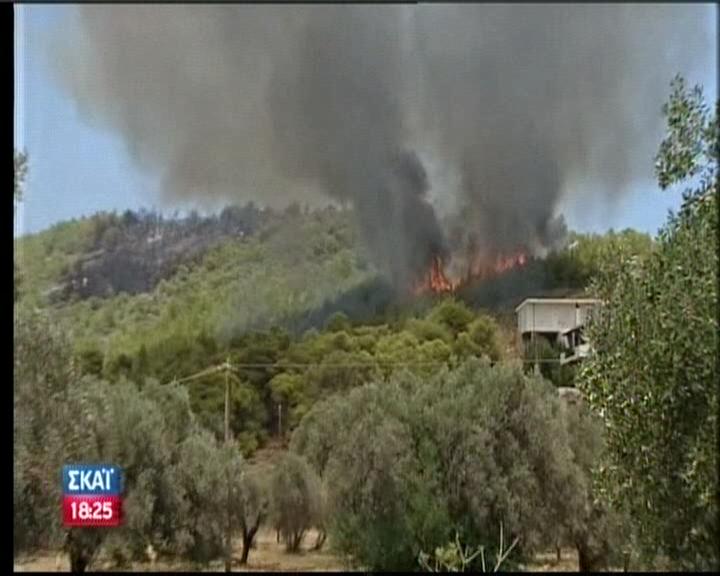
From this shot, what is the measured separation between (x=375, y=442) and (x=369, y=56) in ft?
6.15

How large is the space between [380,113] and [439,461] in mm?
1723

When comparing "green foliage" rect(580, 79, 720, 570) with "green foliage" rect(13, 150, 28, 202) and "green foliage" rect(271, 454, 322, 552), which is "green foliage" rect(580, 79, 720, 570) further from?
"green foliage" rect(13, 150, 28, 202)

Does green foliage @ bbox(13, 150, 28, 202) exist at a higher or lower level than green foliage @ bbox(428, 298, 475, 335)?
higher

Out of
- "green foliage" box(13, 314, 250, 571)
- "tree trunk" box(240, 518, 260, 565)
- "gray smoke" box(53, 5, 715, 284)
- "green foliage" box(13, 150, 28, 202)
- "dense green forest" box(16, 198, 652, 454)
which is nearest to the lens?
"gray smoke" box(53, 5, 715, 284)

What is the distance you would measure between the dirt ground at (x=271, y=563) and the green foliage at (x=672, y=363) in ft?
1.87

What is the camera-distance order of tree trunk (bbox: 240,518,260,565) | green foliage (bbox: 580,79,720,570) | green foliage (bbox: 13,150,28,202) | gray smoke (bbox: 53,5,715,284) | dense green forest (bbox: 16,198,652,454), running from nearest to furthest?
green foliage (bbox: 580,79,720,570), gray smoke (bbox: 53,5,715,284), green foliage (bbox: 13,150,28,202), dense green forest (bbox: 16,198,652,454), tree trunk (bbox: 240,518,260,565)

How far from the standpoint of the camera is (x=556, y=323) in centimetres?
599

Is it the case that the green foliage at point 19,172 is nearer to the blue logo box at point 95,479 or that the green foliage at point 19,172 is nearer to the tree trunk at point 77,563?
the blue logo box at point 95,479

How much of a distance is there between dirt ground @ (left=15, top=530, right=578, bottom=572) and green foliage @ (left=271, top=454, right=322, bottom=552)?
0.26 ft

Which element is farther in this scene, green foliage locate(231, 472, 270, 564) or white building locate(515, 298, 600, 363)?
green foliage locate(231, 472, 270, 564)

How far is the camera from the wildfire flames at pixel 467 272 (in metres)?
5.95

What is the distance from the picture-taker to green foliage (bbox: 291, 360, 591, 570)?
6125 mm

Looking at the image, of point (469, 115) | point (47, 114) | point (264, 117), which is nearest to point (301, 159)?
point (264, 117)

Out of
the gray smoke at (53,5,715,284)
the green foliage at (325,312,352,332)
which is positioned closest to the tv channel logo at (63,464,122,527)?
the green foliage at (325,312,352,332)
